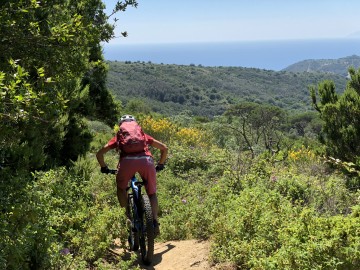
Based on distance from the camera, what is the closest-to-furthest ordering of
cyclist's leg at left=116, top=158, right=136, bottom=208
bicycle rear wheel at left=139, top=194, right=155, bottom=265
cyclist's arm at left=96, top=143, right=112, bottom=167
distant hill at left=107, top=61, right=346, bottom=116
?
bicycle rear wheel at left=139, top=194, right=155, bottom=265
cyclist's leg at left=116, top=158, right=136, bottom=208
cyclist's arm at left=96, top=143, right=112, bottom=167
distant hill at left=107, top=61, right=346, bottom=116

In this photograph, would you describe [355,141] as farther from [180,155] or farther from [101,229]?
[101,229]

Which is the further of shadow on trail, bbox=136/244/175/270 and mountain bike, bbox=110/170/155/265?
shadow on trail, bbox=136/244/175/270

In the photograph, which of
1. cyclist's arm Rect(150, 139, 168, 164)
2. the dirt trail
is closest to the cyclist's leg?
cyclist's arm Rect(150, 139, 168, 164)

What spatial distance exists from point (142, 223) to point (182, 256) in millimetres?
723

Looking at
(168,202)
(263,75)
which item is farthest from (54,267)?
(263,75)

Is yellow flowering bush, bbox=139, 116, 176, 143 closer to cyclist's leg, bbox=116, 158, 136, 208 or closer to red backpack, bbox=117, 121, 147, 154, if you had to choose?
cyclist's leg, bbox=116, 158, 136, 208

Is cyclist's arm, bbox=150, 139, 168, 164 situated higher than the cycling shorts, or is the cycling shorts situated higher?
cyclist's arm, bbox=150, 139, 168, 164

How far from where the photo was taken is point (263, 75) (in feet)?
618

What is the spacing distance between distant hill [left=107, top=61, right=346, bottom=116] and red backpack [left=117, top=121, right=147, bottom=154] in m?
97.2

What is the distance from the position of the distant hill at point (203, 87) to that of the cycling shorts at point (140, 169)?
97.3 metres

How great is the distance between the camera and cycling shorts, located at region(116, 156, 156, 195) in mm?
4688

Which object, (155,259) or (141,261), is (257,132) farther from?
(141,261)

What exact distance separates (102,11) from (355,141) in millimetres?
8695

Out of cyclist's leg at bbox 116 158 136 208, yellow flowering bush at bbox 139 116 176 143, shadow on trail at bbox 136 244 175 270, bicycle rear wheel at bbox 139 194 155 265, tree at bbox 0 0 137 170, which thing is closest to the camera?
tree at bbox 0 0 137 170
